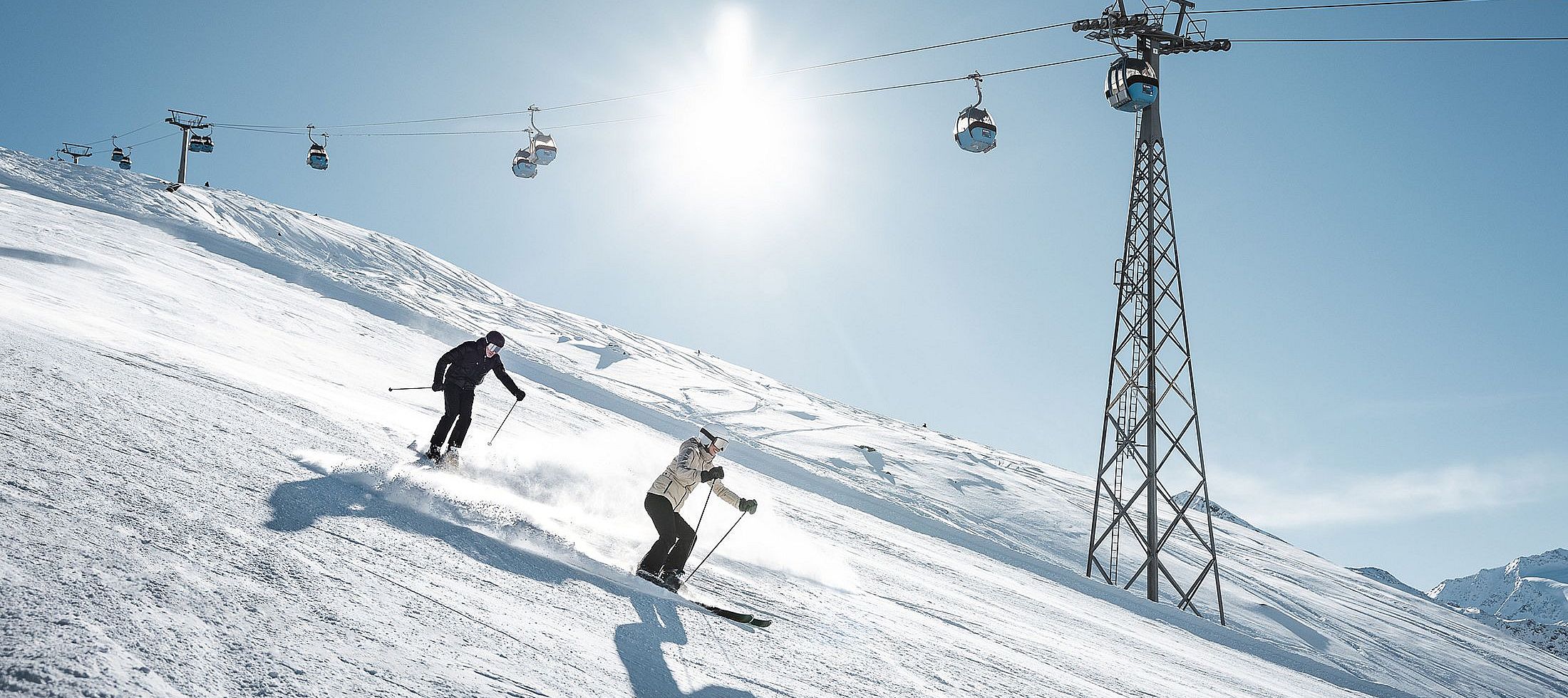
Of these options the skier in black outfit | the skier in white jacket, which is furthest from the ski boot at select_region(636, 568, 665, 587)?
the skier in black outfit

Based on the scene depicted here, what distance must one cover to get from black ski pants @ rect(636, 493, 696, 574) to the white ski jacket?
69mm

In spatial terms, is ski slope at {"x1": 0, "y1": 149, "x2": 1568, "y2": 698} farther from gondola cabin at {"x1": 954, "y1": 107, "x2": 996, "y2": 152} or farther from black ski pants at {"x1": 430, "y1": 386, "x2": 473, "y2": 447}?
gondola cabin at {"x1": 954, "y1": 107, "x2": 996, "y2": 152}

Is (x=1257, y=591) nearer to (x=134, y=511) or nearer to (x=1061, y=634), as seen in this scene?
(x=1061, y=634)

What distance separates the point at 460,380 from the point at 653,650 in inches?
206

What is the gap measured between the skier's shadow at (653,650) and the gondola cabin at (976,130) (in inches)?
566

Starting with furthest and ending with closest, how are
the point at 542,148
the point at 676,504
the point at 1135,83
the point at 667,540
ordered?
the point at 542,148 < the point at 1135,83 < the point at 676,504 < the point at 667,540

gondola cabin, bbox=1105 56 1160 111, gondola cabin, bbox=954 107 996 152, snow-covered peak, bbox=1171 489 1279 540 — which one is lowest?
snow-covered peak, bbox=1171 489 1279 540

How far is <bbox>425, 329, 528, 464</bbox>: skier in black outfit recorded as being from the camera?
928cm

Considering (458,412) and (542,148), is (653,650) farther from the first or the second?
(542,148)

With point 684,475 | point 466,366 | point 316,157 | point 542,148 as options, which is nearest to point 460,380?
point 466,366

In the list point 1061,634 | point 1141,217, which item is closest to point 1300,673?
point 1061,634

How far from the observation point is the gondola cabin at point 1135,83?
18141mm

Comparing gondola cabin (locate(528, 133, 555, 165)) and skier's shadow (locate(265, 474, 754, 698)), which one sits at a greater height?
gondola cabin (locate(528, 133, 555, 165))

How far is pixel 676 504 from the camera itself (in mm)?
7312
